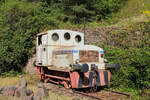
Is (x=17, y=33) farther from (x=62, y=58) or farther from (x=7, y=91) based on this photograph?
(x=7, y=91)

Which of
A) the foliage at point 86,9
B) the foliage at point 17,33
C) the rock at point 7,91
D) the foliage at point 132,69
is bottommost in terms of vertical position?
the rock at point 7,91

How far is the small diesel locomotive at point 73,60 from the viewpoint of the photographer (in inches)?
312

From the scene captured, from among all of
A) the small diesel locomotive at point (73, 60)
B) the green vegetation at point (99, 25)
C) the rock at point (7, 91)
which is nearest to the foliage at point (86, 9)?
the green vegetation at point (99, 25)

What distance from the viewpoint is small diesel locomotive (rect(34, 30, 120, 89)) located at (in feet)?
26.0

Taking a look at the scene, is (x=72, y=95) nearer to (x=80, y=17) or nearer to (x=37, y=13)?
(x=37, y=13)

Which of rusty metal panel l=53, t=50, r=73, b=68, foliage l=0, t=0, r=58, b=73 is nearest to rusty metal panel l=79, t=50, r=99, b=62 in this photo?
rusty metal panel l=53, t=50, r=73, b=68

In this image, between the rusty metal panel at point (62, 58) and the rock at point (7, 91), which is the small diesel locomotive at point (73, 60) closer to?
the rusty metal panel at point (62, 58)

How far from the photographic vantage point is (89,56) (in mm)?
8469

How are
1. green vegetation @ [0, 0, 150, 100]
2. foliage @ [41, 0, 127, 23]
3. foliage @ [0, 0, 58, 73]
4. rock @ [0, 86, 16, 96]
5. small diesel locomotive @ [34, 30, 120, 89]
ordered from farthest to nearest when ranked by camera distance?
foliage @ [41, 0, 127, 23]
foliage @ [0, 0, 58, 73]
green vegetation @ [0, 0, 150, 100]
small diesel locomotive @ [34, 30, 120, 89]
rock @ [0, 86, 16, 96]

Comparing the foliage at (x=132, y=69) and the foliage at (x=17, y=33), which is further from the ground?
the foliage at (x=17, y=33)

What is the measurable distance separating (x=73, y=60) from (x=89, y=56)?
805 mm

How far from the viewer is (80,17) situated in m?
20.0

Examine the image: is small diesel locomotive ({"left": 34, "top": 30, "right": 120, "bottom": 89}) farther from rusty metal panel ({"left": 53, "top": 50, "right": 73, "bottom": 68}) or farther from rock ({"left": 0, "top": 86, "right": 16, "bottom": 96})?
rock ({"left": 0, "top": 86, "right": 16, "bottom": 96})

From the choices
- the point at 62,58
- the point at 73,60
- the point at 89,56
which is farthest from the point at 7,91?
the point at 89,56
